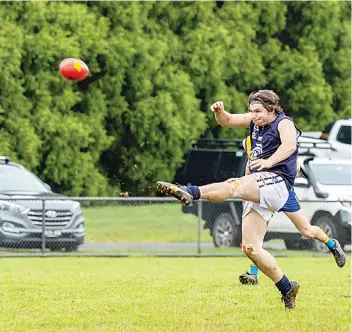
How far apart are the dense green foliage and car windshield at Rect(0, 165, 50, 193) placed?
24.1 feet

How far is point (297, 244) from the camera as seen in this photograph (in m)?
23.1

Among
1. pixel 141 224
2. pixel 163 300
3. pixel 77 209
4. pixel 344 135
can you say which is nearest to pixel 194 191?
pixel 163 300

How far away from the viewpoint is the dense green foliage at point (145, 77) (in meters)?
31.0

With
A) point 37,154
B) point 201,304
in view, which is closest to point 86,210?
point 37,154

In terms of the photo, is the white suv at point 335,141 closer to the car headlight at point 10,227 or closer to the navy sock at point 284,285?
the car headlight at point 10,227

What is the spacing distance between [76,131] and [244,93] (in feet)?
24.4

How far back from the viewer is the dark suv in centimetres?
2081

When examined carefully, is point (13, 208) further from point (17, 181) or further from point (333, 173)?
point (333, 173)

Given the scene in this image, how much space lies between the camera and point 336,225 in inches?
887

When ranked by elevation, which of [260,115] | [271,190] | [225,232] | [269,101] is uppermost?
[269,101]

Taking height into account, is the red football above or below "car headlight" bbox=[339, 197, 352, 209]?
above

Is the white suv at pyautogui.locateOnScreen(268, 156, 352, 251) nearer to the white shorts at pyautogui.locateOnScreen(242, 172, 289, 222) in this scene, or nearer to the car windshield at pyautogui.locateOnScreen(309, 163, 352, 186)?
the car windshield at pyautogui.locateOnScreen(309, 163, 352, 186)

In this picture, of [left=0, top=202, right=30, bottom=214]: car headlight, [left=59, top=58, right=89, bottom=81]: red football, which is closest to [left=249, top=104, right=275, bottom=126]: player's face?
[left=59, top=58, right=89, bottom=81]: red football

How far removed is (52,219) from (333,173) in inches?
240
